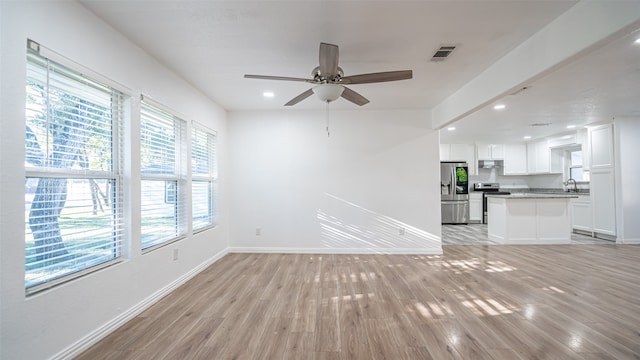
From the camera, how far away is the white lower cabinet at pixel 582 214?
5.74 meters

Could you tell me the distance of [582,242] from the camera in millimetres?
5258

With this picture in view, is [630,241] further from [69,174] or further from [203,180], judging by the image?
[69,174]

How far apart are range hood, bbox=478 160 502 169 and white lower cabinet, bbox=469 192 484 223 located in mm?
960

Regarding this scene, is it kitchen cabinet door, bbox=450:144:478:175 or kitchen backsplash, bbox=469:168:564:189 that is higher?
kitchen cabinet door, bbox=450:144:478:175

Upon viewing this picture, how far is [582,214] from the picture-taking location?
5941mm

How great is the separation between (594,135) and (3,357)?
29.5 feet

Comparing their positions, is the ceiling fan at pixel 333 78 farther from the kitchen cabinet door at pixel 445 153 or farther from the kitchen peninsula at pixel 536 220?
the kitchen cabinet door at pixel 445 153

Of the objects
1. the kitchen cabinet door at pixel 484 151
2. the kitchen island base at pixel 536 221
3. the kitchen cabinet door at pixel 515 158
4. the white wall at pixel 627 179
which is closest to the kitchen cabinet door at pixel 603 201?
the white wall at pixel 627 179

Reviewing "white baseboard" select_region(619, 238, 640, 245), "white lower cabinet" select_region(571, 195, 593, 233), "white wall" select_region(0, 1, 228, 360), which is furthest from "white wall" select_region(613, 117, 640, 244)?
"white wall" select_region(0, 1, 228, 360)

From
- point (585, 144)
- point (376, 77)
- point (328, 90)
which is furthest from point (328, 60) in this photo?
point (585, 144)

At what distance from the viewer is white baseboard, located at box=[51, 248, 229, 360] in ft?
5.92

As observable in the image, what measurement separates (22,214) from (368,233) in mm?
4069

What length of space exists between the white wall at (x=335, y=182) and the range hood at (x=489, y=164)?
4.45m

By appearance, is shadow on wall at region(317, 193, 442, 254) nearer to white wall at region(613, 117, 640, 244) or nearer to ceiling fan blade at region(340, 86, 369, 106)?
ceiling fan blade at region(340, 86, 369, 106)
